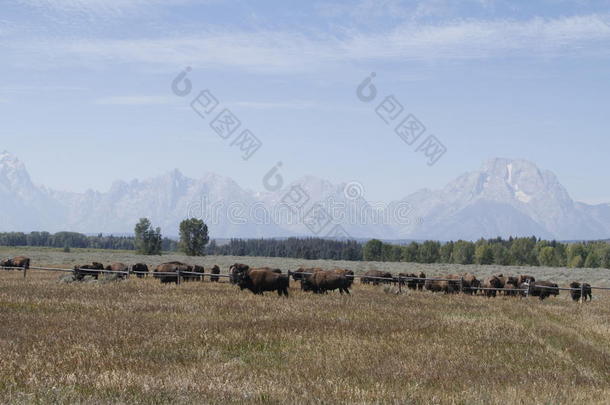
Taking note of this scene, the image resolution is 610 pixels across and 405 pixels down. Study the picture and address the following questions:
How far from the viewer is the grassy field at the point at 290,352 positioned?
915cm

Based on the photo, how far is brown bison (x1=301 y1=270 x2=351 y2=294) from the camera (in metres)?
29.0

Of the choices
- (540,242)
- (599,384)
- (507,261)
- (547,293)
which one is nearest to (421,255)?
(507,261)

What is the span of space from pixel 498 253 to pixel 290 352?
150436 mm

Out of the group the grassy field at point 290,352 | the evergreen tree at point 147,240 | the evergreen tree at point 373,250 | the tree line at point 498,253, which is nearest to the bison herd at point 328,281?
the grassy field at point 290,352

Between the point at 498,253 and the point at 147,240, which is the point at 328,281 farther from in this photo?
the point at 498,253

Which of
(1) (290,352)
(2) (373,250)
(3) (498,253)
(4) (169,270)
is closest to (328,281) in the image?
(4) (169,270)

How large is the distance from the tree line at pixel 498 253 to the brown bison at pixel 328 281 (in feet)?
415

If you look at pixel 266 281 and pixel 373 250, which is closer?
pixel 266 281

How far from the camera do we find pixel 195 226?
453 ft

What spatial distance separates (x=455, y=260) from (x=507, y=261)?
45.7 feet

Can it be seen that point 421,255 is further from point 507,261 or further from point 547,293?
point 547,293

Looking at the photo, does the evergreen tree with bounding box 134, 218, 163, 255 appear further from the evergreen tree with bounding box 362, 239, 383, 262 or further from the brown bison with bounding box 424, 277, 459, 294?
the brown bison with bounding box 424, 277, 459, 294

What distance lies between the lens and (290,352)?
13.0 m

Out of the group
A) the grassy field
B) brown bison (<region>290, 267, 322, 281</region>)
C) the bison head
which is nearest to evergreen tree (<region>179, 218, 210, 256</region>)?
brown bison (<region>290, 267, 322, 281</region>)
